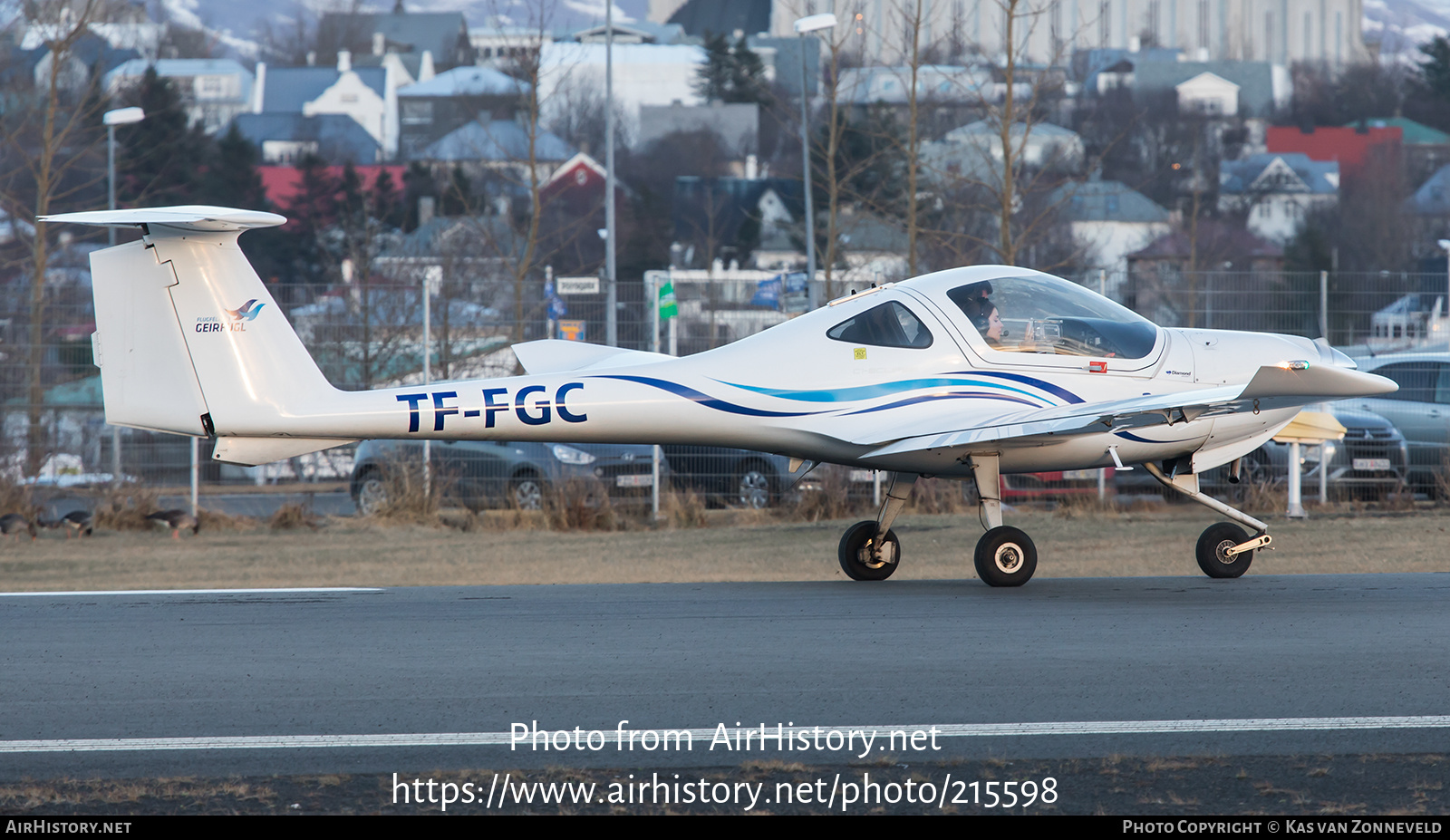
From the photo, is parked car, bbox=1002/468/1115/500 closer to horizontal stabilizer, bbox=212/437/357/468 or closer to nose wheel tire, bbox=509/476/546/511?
nose wheel tire, bbox=509/476/546/511

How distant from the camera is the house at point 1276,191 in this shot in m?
104

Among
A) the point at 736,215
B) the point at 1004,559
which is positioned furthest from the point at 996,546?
the point at 736,215

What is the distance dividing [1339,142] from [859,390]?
12442 cm

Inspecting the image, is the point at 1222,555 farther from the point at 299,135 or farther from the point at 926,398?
the point at 299,135

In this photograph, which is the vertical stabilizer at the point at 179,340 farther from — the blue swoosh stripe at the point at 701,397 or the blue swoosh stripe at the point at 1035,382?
the blue swoosh stripe at the point at 1035,382

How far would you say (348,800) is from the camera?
5.01 meters

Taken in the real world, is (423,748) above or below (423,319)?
below

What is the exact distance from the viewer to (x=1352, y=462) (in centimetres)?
1877

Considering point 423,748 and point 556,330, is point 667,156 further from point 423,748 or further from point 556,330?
point 423,748

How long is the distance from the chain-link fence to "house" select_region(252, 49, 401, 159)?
143 m

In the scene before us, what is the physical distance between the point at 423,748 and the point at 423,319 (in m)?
13.9

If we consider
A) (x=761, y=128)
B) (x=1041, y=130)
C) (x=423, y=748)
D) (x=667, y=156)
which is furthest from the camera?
(x=761, y=128)

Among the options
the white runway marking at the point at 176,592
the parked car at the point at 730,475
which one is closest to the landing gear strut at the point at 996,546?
the white runway marking at the point at 176,592
